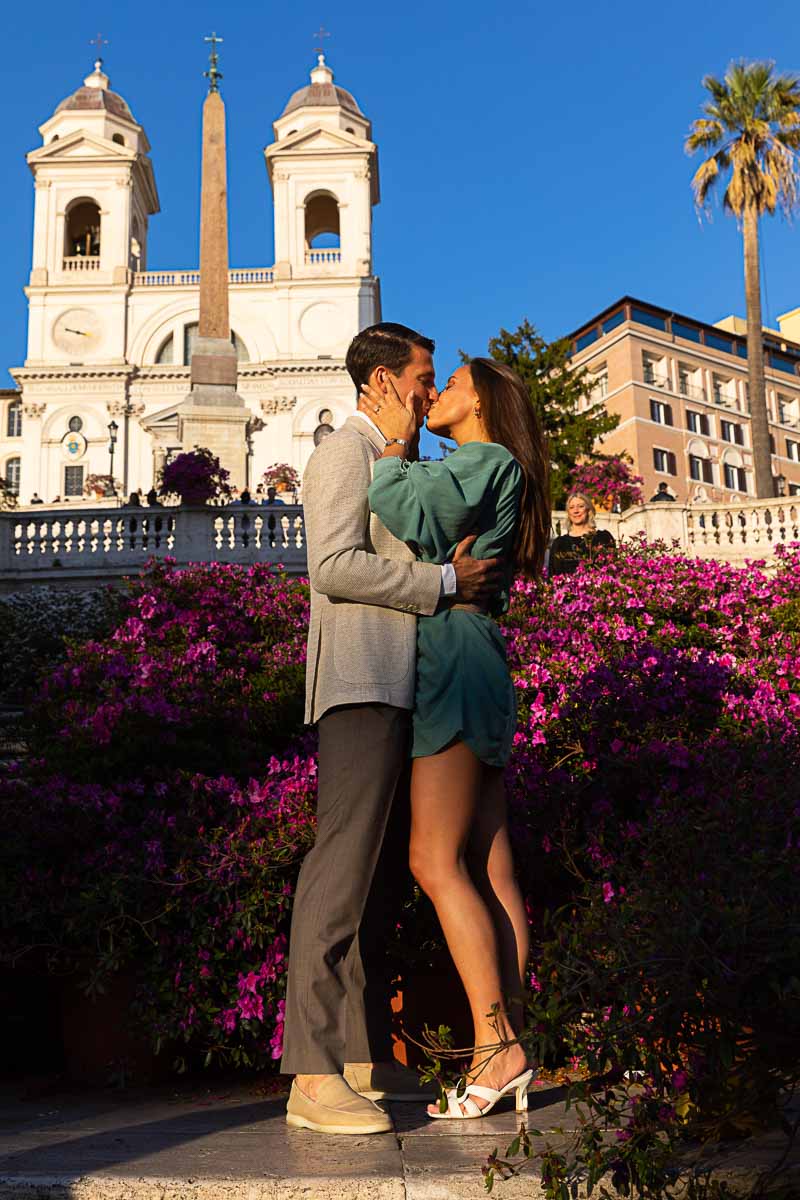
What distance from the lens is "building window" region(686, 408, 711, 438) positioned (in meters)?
69.4

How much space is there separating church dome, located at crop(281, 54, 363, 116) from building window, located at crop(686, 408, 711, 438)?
24.0 metres

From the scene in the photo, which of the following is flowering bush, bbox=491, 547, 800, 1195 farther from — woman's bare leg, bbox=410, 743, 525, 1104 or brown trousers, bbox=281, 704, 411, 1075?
brown trousers, bbox=281, 704, 411, 1075

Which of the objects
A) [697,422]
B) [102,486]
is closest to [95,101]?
[102,486]

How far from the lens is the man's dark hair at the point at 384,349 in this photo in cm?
363

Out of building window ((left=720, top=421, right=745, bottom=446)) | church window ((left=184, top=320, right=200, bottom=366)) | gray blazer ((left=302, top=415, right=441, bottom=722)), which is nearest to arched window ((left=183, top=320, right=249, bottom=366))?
church window ((left=184, top=320, right=200, bottom=366))

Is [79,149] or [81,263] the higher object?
[79,149]

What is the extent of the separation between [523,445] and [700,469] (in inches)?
2672

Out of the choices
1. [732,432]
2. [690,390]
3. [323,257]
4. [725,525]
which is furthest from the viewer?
[732,432]

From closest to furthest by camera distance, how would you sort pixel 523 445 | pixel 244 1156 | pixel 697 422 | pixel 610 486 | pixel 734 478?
1. pixel 244 1156
2. pixel 523 445
3. pixel 610 486
4. pixel 697 422
5. pixel 734 478

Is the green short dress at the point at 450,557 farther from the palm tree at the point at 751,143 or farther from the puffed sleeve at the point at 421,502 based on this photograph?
the palm tree at the point at 751,143

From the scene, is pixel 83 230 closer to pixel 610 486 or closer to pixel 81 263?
pixel 81 263

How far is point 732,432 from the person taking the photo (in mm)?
72188

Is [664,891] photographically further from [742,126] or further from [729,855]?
[742,126]

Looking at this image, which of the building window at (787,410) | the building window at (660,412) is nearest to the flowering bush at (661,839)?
the building window at (660,412)
